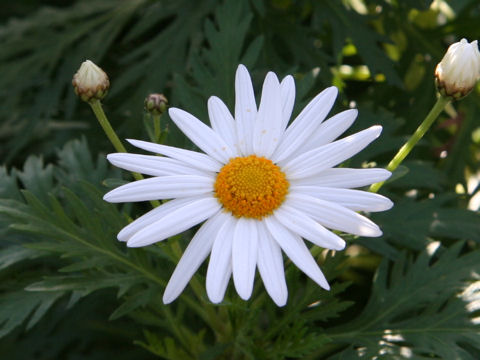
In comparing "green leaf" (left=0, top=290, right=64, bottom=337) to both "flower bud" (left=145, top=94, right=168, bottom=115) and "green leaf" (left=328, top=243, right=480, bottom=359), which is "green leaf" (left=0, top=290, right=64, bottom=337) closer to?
"flower bud" (left=145, top=94, right=168, bottom=115)

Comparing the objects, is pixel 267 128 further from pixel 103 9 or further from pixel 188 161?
pixel 103 9

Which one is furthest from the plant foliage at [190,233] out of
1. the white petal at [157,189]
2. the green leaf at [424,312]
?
the white petal at [157,189]

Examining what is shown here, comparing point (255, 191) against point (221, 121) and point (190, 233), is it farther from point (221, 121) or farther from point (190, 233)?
point (190, 233)

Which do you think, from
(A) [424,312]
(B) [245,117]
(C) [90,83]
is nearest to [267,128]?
(B) [245,117]

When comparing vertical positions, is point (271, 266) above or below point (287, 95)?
below

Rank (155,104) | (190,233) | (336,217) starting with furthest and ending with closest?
(190,233) < (155,104) < (336,217)

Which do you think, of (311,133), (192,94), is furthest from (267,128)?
(192,94)

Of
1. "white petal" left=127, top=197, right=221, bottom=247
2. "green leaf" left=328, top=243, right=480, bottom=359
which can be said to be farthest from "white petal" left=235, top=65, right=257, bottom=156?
"green leaf" left=328, top=243, right=480, bottom=359
